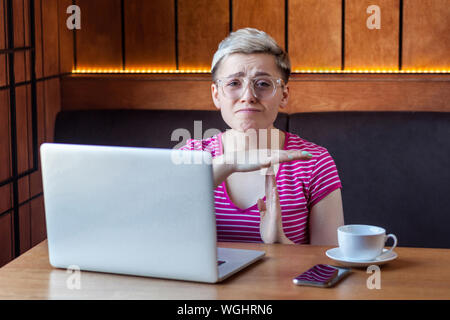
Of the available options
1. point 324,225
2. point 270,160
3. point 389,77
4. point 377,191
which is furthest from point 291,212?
point 389,77

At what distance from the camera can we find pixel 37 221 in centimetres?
277

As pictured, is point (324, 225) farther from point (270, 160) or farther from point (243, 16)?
point (243, 16)

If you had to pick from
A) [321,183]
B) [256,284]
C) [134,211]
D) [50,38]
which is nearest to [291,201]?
[321,183]

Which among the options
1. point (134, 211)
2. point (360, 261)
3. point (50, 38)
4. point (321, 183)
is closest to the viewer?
point (134, 211)

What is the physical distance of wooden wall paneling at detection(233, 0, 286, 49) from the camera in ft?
9.63

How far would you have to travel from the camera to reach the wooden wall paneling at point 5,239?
8.13 ft

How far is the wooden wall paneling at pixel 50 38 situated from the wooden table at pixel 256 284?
5.13 feet

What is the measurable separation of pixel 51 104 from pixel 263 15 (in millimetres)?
1027

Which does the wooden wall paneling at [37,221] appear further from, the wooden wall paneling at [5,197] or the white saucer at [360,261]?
the white saucer at [360,261]

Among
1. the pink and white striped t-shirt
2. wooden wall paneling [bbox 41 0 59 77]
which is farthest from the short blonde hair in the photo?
wooden wall paneling [bbox 41 0 59 77]

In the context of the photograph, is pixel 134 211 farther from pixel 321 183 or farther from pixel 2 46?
pixel 2 46

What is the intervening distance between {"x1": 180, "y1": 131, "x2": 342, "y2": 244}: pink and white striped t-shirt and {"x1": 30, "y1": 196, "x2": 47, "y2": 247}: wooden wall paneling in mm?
1171

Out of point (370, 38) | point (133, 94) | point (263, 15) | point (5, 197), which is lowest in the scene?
point (5, 197)

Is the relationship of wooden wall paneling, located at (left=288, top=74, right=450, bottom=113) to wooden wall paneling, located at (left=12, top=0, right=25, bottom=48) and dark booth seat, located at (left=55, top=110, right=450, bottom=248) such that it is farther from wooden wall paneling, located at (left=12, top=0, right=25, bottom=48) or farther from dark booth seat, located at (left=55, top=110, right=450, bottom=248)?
wooden wall paneling, located at (left=12, top=0, right=25, bottom=48)
